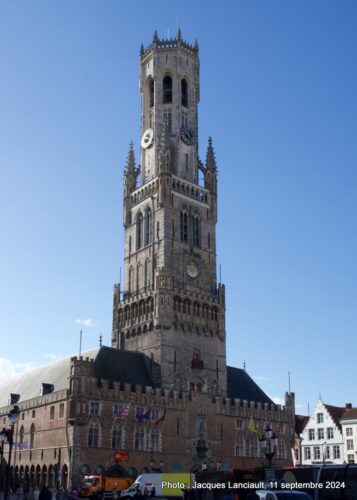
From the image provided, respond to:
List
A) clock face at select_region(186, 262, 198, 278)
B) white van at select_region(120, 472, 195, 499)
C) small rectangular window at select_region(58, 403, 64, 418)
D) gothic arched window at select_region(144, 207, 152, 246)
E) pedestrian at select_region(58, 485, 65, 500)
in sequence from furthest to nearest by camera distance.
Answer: gothic arched window at select_region(144, 207, 152, 246)
clock face at select_region(186, 262, 198, 278)
small rectangular window at select_region(58, 403, 64, 418)
pedestrian at select_region(58, 485, 65, 500)
white van at select_region(120, 472, 195, 499)

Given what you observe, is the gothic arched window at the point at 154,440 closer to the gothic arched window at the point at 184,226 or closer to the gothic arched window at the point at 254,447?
the gothic arched window at the point at 254,447

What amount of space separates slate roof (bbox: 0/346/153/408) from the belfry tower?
5.33 ft

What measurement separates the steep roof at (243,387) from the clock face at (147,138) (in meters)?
30.6

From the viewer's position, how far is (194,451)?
2827 inches

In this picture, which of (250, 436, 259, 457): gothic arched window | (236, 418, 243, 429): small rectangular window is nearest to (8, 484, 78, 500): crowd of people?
(236, 418, 243, 429): small rectangular window

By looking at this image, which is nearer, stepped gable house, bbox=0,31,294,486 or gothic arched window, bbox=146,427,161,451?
stepped gable house, bbox=0,31,294,486

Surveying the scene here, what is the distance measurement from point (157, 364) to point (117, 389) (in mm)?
7412

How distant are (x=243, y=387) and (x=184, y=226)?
21420mm

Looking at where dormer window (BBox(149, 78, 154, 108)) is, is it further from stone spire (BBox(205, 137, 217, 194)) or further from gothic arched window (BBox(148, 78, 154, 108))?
stone spire (BBox(205, 137, 217, 194))

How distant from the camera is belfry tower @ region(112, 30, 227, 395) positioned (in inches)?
2987

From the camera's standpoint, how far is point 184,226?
82438 millimetres

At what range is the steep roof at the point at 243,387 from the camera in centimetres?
8175

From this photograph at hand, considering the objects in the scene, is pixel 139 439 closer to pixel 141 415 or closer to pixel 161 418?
pixel 141 415

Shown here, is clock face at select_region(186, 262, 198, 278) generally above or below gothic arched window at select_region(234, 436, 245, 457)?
above
